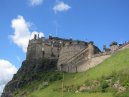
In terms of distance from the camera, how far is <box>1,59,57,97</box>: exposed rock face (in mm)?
129125

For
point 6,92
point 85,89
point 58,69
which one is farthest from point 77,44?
point 85,89

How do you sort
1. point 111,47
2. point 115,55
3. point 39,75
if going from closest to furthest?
point 115,55, point 111,47, point 39,75

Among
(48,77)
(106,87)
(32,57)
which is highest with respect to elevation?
(32,57)

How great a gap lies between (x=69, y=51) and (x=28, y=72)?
14.8m

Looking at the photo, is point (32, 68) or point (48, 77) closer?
point (48, 77)

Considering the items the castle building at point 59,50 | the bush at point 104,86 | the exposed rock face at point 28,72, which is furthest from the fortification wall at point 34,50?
the bush at point 104,86

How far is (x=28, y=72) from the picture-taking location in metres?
133

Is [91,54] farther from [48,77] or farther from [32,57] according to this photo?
[32,57]

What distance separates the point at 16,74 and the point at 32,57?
7572 millimetres

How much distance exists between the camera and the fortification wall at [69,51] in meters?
128

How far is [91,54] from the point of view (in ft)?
360

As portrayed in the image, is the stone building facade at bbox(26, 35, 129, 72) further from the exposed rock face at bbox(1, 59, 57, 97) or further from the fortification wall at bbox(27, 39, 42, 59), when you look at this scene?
the exposed rock face at bbox(1, 59, 57, 97)

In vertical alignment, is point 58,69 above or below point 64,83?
above

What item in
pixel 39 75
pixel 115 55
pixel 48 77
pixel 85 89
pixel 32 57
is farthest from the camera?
pixel 32 57
